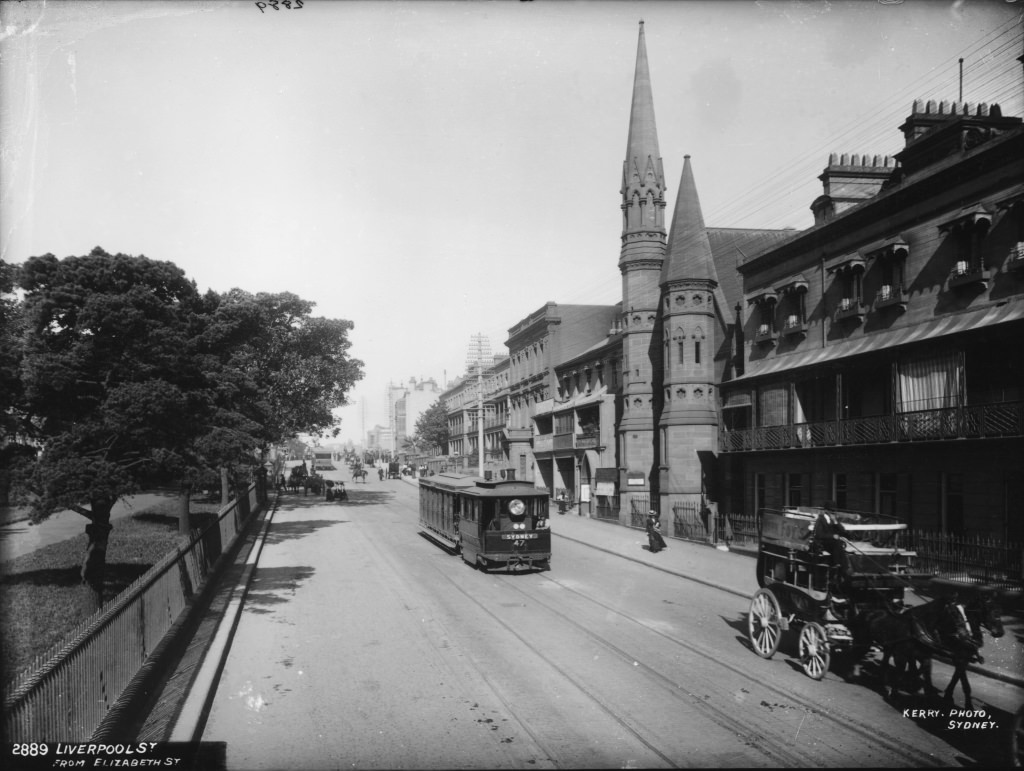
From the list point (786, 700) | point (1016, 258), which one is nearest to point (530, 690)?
point (786, 700)

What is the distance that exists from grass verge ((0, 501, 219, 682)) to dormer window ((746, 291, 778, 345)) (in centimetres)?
2099

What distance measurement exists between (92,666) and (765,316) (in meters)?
25.1

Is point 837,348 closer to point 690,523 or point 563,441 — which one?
point 690,523

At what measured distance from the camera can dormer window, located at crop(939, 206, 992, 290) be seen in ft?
56.0

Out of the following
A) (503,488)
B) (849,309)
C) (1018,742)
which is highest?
(849,309)

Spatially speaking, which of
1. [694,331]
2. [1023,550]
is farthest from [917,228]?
[694,331]

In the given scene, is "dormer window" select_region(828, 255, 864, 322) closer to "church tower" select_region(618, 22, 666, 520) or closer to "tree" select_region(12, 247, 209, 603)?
"church tower" select_region(618, 22, 666, 520)

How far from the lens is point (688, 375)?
102 feet

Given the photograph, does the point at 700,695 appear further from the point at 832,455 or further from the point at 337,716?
the point at 832,455

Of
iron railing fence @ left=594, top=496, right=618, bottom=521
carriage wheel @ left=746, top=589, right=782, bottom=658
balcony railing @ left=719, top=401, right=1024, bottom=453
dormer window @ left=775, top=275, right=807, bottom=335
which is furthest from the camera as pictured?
iron railing fence @ left=594, top=496, right=618, bottom=521

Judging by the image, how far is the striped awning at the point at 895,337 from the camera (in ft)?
53.6

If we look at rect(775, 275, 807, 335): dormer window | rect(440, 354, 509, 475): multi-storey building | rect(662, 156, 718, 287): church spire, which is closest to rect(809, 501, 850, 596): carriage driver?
rect(775, 275, 807, 335): dormer window

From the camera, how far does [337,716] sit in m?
8.65

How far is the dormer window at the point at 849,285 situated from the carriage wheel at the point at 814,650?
14.6 metres
